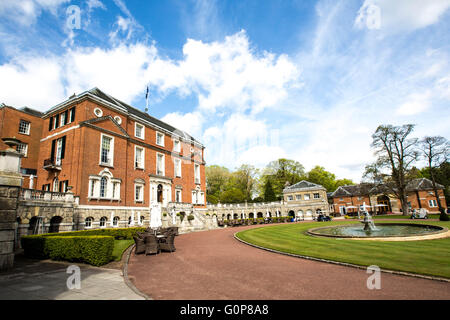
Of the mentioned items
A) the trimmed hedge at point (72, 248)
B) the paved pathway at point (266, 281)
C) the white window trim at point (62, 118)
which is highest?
the white window trim at point (62, 118)

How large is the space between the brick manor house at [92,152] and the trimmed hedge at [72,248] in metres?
8.10

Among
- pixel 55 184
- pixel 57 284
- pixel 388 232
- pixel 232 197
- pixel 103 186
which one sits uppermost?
pixel 55 184

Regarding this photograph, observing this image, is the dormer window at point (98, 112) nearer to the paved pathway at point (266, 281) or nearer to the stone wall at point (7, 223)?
the stone wall at point (7, 223)

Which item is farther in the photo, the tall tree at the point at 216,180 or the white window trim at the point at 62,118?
the tall tree at the point at 216,180

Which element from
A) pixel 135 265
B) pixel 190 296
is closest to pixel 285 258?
pixel 190 296

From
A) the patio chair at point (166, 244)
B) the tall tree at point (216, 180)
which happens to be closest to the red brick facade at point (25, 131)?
the patio chair at point (166, 244)

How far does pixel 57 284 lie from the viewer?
643cm

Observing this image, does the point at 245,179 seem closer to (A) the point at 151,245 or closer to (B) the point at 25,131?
(B) the point at 25,131

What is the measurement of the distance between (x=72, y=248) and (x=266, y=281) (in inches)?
332

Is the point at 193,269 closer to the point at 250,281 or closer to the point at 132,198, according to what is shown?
the point at 250,281

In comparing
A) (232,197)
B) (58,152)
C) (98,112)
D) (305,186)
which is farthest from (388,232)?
(232,197)

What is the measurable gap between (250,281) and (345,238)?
37.4 ft

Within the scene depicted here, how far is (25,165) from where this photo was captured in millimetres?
23938

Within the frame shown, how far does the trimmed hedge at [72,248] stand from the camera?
9.20 m
